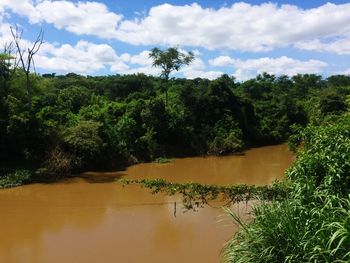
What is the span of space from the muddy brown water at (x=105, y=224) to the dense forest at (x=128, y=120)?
5.18ft

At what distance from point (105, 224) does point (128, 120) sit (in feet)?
35.9

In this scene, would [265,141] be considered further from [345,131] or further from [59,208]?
[345,131]

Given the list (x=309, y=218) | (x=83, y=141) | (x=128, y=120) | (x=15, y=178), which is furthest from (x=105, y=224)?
(x=128, y=120)

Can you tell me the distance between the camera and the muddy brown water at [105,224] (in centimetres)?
969

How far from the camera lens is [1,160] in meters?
18.0

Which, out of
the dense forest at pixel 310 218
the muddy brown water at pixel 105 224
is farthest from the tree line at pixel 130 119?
the dense forest at pixel 310 218

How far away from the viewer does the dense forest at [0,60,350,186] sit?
18.0 meters

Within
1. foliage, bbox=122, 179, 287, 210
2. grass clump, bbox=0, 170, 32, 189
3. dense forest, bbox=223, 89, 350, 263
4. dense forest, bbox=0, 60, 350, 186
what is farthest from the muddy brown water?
dense forest, bbox=0, 60, 350, 186

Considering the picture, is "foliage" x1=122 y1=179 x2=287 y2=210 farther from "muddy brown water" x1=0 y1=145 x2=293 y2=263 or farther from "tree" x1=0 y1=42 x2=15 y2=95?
"tree" x1=0 y1=42 x2=15 y2=95

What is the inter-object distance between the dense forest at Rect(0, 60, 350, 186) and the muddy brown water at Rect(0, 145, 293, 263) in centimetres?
158

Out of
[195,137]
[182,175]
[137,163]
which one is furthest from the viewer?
[195,137]

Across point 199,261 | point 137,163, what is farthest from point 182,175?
point 199,261

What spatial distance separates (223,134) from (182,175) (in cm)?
687

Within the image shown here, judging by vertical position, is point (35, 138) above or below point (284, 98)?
below
